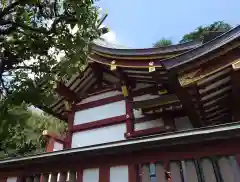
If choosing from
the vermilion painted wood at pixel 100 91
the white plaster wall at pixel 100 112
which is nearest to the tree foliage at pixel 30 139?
the white plaster wall at pixel 100 112

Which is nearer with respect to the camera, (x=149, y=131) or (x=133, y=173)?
(x=133, y=173)

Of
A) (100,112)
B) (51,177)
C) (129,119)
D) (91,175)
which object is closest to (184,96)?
(91,175)

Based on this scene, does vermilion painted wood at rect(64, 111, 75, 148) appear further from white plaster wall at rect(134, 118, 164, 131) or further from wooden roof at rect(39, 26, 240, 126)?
white plaster wall at rect(134, 118, 164, 131)

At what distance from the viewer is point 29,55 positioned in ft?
24.4

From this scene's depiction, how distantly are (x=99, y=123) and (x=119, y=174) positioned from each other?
5.24m

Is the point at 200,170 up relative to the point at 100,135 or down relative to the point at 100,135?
down

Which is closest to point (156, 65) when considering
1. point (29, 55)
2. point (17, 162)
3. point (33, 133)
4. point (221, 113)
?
point (221, 113)

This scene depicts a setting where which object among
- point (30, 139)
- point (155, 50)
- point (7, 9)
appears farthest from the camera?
point (30, 139)

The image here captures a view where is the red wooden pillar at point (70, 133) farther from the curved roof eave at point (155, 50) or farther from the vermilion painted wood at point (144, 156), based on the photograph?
the vermilion painted wood at point (144, 156)

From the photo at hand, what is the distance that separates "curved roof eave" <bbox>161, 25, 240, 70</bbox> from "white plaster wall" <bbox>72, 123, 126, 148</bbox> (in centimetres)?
433

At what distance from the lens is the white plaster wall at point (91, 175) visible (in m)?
4.29

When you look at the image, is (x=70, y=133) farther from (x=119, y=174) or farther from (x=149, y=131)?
(x=119, y=174)

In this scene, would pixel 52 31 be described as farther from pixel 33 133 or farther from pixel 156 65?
pixel 33 133

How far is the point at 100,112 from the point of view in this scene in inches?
376
